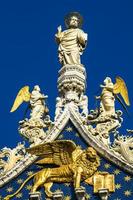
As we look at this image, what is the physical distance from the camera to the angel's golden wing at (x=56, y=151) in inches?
709

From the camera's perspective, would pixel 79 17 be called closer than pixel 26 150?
No

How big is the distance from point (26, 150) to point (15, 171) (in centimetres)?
55

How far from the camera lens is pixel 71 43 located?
21.3m

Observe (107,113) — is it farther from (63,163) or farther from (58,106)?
(63,163)

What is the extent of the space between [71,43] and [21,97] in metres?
2.08

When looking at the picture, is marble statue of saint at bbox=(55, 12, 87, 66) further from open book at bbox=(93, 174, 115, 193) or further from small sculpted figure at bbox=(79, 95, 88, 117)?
open book at bbox=(93, 174, 115, 193)

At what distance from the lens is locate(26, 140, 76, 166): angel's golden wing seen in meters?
18.0

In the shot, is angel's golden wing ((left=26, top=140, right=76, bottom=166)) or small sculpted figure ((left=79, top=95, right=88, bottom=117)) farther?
small sculpted figure ((left=79, top=95, right=88, bottom=117))

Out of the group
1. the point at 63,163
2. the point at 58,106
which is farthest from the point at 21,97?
the point at 63,163

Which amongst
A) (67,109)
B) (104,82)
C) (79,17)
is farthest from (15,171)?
(79,17)

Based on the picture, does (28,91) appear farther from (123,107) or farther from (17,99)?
(123,107)

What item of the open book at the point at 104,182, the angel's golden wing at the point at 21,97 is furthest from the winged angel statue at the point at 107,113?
the angel's golden wing at the point at 21,97

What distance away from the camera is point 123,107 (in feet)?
66.7

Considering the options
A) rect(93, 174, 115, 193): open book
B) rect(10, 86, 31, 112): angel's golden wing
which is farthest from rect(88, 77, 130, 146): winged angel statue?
rect(10, 86, 31, 112): angel's golden wing
